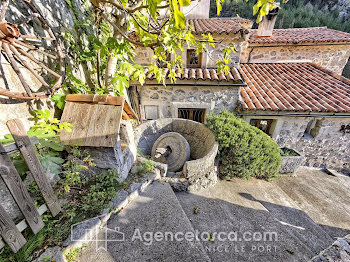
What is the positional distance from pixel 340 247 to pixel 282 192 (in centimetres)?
262

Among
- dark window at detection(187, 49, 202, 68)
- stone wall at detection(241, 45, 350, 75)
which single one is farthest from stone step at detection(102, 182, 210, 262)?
stone wall at detection(241, 45, 350, 75)

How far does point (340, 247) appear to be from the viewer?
1.69m

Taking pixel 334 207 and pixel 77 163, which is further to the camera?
pixel 334 207

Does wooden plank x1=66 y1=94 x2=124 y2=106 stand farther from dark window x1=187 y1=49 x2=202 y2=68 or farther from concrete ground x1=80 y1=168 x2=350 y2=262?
dark window x1=187 y1=49 x2=202 y2=68

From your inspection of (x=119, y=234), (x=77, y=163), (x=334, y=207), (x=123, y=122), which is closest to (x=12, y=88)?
(x=77, y=163)

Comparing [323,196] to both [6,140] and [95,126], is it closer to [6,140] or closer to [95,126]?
[95,126]

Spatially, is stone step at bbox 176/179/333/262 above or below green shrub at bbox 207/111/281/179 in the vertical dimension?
below

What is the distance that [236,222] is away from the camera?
2.67m

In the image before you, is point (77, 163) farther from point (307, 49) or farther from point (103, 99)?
point (307, 49)

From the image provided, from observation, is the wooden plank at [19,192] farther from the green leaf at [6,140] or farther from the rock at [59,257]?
the rock at [59,257]

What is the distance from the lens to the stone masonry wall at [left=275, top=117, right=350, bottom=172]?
16.4 ft

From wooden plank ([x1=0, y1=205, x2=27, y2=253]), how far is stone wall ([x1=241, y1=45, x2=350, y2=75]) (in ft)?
29.8

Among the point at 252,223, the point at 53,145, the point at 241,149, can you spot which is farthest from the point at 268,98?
the point at 53,145

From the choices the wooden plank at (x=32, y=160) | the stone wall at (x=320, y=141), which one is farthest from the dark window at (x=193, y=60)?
the wooden plank at (x=32, y=160)
